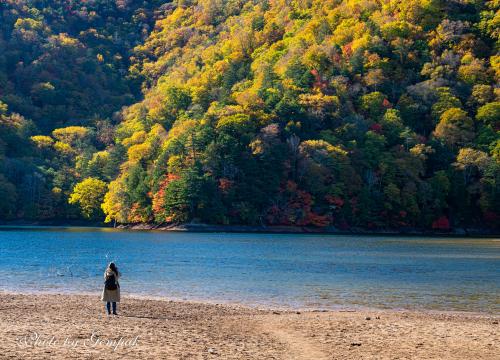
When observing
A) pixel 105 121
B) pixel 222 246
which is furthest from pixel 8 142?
pixel 222 246

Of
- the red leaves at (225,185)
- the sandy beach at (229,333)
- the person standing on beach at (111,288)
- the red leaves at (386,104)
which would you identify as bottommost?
the sandy beach at (229,333)

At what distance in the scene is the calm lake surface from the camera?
38.2 m

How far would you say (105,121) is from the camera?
189m

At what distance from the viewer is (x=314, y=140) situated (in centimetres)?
13125

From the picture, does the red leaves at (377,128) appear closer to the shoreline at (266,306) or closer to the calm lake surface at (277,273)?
the calm lake surface at (277,273)

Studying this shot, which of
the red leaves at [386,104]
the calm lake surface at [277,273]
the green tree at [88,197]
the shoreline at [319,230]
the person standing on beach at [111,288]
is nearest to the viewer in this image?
the person standing on beach at [111,288]

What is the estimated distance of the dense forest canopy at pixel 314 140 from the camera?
413 ft

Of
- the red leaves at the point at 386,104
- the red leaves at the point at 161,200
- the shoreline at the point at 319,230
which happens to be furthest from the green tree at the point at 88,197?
the red leaves at the point at 386,104

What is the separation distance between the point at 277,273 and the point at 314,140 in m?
81.1

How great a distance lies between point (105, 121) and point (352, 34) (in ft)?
218

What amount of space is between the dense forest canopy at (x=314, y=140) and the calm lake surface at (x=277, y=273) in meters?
42.4

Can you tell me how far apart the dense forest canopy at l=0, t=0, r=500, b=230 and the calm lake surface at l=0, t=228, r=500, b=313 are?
139 feet

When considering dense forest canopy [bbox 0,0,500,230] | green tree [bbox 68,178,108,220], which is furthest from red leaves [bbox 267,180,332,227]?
green tree [bbox 68,178,108,220]

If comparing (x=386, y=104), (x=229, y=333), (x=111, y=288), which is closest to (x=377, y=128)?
(x=386, y=104)
